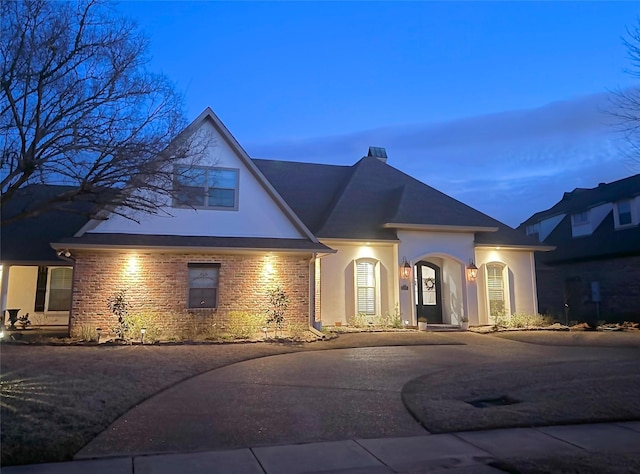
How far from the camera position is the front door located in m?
18.7

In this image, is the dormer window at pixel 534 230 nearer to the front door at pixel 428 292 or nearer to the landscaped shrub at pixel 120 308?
the front door at pixel 428 292

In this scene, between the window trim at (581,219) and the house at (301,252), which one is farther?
the window trim at (581,219)

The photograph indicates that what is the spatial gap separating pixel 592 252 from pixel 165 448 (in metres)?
23.6

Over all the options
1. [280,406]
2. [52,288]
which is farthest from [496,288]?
[52,288]

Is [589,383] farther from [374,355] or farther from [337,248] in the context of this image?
[337,248]

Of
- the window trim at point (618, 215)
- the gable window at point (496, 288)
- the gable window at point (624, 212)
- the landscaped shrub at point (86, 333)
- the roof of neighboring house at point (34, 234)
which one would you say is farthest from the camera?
the gable window at point (624, 212)

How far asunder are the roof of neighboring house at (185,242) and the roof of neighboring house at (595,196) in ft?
54.8

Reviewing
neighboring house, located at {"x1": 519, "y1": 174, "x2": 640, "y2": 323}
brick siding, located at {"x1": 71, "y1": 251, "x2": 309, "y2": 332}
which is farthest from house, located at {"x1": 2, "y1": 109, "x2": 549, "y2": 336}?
neighboring house, located at {"x1": 519, "y1": 174, "x2": 640, "y2": 323}

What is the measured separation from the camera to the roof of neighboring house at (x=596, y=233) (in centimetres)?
2211

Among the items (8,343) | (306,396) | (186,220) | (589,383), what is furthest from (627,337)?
(8,343)

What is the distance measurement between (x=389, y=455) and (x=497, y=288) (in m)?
15.0

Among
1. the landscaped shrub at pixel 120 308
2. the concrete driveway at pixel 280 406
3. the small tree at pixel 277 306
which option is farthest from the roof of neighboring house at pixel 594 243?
the landscaped shrub at pixel 120 308

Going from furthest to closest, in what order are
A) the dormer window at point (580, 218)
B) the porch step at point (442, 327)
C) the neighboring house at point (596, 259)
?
the dormer window at point (580, 218)
the neighboring house at point (596, 259)
the porch step at point (442, 327)

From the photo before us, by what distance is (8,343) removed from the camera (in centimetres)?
1281
